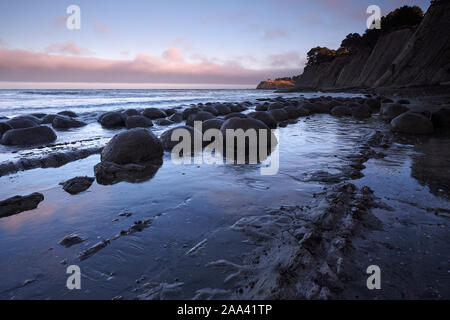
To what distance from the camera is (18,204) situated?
2736 millimetres

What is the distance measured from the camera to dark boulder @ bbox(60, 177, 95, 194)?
318 centimetres

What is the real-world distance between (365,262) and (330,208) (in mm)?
803

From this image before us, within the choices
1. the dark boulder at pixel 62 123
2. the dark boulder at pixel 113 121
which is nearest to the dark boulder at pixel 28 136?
the dark boulder at pixel 62 123

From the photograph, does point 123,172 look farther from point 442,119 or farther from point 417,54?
point 417,54

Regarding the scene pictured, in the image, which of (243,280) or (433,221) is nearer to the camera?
(243,280)

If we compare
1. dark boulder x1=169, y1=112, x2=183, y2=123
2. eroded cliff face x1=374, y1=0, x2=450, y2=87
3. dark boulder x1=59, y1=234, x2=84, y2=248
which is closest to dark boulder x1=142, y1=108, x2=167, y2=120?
dark boulder x1=169, y1=112, x2=183, y2=123

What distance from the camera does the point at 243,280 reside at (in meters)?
1.63

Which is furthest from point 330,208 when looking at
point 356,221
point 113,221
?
point 113,221

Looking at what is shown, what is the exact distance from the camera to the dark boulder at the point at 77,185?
10.4ft

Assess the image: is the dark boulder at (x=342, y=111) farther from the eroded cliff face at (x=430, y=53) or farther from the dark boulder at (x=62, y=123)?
the dark boulder at (x=62, y=123)

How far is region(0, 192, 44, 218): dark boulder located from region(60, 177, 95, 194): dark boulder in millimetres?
337

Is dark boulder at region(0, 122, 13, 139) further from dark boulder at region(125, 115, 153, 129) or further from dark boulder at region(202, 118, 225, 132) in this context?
dark boulder at region(202, 118, 225, 132)

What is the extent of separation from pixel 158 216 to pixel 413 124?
687 centimetres

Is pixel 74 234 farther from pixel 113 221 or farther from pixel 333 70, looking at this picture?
pixel 333 70
